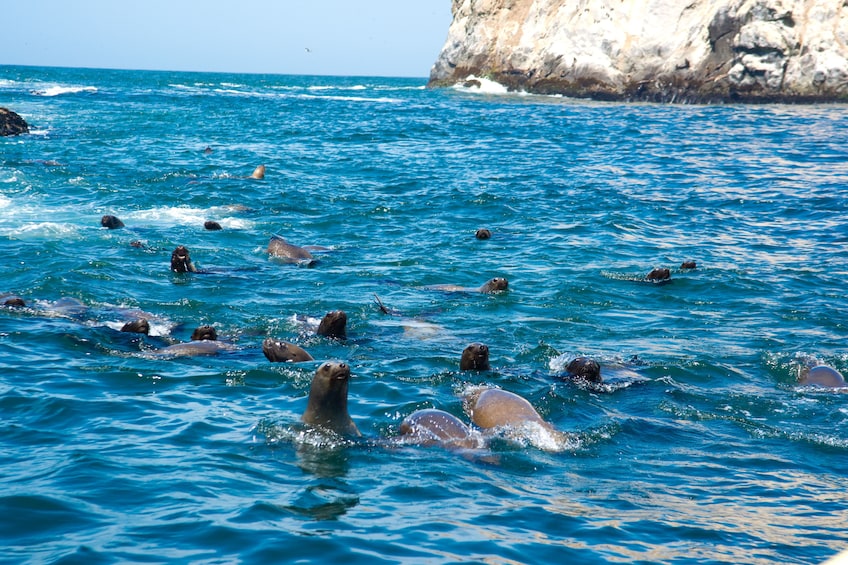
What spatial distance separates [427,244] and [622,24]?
4567 centimetres

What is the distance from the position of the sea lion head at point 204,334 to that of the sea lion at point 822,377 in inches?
261

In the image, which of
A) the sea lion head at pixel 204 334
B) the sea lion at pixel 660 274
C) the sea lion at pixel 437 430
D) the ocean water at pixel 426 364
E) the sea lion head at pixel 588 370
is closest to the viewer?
the ocean water at pixel 426 364

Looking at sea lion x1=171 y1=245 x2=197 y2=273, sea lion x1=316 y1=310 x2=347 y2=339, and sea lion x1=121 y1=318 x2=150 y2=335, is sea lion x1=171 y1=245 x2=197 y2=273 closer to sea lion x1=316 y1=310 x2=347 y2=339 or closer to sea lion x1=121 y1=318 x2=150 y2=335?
sea lion x1=121 y1=318 x2=150 y2=335

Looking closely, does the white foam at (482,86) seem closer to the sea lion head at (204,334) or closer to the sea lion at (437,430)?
the sea lion head at (204,334)

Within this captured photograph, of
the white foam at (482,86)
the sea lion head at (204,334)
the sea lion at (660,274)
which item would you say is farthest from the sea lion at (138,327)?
the white foam at (482,86)

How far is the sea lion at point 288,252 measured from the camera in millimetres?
14977

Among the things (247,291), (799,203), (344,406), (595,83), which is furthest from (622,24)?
(344,406)

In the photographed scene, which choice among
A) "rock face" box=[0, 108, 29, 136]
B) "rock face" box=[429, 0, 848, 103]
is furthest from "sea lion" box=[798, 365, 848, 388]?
"rock face" box=[429, 0, 848, 103]

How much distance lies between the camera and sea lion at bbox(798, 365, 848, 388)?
9375mm

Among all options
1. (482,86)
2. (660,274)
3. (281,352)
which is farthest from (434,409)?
(482,86)

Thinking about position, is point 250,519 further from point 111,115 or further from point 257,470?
point 111,115

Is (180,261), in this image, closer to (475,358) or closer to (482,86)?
(475,358)

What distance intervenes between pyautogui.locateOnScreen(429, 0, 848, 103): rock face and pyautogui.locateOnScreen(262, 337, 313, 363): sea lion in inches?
1744

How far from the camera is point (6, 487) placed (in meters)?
6.23
